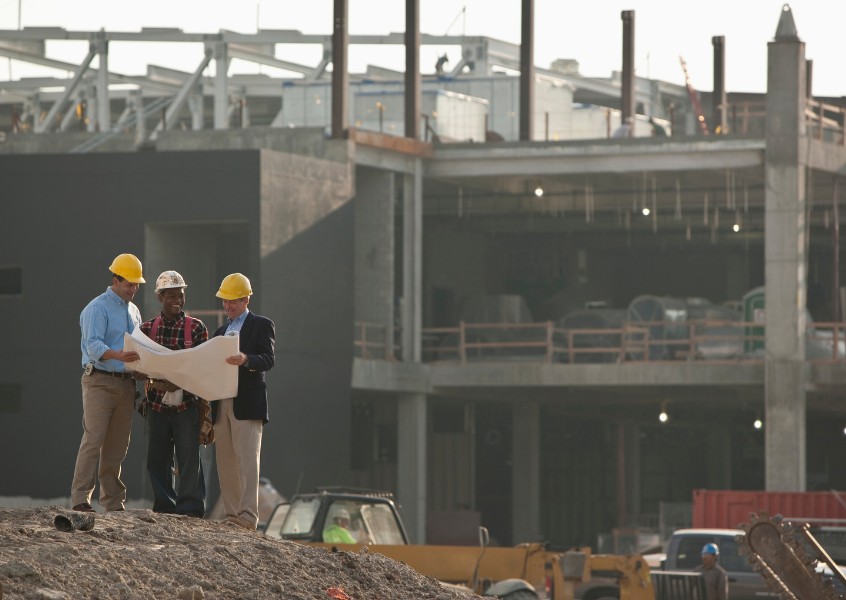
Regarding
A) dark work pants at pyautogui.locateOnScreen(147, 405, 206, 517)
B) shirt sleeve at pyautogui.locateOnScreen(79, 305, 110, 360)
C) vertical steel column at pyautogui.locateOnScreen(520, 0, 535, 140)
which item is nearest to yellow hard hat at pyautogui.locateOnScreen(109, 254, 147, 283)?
shirt sleeve at pyautogui.locateOnScreen(79, 305, 110, 360)

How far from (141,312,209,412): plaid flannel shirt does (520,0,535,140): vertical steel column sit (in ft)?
106

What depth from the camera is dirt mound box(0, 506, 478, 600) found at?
10.2 m

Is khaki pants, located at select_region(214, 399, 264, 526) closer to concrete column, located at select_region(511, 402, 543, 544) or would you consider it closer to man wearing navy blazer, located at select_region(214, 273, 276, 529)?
man wearing navy blazer, located at select_region(214, 273, 276, 529)

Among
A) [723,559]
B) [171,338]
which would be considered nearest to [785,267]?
[723,559]

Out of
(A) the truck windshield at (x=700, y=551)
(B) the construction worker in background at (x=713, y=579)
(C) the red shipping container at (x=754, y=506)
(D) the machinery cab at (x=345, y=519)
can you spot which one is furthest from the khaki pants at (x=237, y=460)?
(C) the red shipping container at (x=754, y=506)

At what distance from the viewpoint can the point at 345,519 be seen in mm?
21078

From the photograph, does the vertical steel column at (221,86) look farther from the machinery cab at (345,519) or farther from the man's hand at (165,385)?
the man's hand at (165,385)

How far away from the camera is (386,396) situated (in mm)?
42250

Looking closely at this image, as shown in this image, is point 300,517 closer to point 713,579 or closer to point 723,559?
point 713,579

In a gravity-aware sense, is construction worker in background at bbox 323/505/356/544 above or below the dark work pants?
below

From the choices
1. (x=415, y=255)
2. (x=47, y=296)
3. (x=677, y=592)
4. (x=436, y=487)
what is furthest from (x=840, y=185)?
(x=677, y=592)

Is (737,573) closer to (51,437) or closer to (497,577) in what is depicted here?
(497,577)

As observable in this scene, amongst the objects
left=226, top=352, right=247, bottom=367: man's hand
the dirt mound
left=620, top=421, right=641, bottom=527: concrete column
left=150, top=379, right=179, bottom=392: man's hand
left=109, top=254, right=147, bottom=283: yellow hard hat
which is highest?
left=109, top=254, right=147, bottom=283: yellow hard hat

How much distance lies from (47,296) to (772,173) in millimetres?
15084
